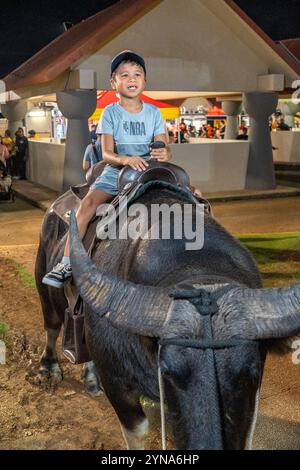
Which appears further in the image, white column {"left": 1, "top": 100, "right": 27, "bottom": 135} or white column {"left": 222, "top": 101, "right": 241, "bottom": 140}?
white column {"left": 222, "top": 101, "right": 241, "bottom": 140}

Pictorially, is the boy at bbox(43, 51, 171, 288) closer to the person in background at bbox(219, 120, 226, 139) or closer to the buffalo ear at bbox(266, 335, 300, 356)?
the buffalo ear at bbox(266, 335, 300, 356)

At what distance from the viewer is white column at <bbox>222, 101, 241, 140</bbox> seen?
22.7m

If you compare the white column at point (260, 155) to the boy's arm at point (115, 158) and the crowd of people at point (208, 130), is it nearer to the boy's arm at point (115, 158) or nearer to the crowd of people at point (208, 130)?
the crowd of people at point (208, 130)

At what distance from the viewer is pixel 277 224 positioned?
1240 centimetres

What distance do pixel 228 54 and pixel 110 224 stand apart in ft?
44.6

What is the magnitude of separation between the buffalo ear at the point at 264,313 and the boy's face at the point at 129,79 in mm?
2456

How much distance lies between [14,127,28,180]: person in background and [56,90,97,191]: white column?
5.51 metres

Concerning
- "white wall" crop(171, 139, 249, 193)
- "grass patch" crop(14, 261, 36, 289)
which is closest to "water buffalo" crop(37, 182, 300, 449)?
"grass patch" crop(14, 261, 36, 289)

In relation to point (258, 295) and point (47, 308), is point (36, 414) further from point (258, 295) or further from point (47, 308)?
point (258, 295)

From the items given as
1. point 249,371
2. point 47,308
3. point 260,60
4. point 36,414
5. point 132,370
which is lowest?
point 36,414

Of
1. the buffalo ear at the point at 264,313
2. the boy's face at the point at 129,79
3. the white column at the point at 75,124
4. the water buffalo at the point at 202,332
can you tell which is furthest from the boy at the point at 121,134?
the white column at the point at 75,124

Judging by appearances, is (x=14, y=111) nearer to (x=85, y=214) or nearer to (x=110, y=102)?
(x=110, y=102)

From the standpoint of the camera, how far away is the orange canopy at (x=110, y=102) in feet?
56.5

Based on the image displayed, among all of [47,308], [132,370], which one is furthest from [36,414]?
[132,370]
